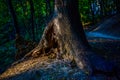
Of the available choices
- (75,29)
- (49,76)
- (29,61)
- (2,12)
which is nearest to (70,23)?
(75,29)

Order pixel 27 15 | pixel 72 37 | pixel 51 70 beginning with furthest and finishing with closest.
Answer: pixel 27 15 < pixel 51 70 < pixel 72 37

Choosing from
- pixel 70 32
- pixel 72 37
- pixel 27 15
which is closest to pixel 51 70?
pixel 72 37

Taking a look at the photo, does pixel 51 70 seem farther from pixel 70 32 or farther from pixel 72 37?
pixel 70 32

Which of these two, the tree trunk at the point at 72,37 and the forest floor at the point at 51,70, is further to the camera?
the forest floor at the point at 51,70

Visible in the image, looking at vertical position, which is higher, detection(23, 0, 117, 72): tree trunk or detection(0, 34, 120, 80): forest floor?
detection(23, 0, 117, 72): tree trunk

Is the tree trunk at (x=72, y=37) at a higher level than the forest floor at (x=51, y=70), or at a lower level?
higher

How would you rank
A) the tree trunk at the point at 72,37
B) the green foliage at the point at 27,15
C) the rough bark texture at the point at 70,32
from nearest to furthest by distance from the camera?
the tree trunk at the point at 72,37, the rough bark texture at the point at 70,32, the green foliage at the point at 27,15

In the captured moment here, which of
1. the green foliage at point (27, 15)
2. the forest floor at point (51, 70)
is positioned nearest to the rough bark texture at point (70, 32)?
the forest floor at point (51, 70)

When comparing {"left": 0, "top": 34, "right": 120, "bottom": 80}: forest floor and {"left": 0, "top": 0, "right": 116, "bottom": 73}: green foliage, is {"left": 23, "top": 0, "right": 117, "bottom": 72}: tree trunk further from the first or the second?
{"left": 0, "top": 0, "right": 116, "bottom": 73}: green foliage

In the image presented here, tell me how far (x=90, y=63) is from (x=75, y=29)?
4.44 ft

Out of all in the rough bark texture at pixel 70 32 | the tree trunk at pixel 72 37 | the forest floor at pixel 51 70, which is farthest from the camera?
the rough bark texture at pixel 70 32

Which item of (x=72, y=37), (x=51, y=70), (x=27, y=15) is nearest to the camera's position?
(x=72, y=37)

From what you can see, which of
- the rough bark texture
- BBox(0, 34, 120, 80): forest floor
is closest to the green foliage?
BBox(0, 34, 120, 80): forest floor

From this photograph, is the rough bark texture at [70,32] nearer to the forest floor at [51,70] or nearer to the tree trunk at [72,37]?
the tree trunk at [72,37]
